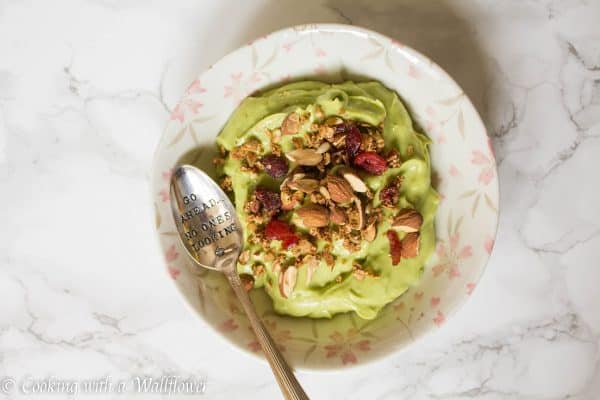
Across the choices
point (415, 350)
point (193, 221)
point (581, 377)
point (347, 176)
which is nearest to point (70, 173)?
point (193, 221)

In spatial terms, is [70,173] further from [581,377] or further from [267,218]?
[581,377]

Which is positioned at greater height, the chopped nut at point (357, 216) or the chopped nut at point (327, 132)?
the chopped nut at point (327, 132)

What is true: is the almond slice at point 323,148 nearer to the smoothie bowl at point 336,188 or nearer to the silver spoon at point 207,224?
the smoothie bowl at point 336,188

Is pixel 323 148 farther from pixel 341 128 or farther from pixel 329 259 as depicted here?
pixel 329 259

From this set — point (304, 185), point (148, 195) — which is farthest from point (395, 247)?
point (148, 195)

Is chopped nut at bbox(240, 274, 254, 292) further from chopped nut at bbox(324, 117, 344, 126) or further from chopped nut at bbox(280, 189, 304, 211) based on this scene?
chopped nut at bbox(324, 117, 344, 126)

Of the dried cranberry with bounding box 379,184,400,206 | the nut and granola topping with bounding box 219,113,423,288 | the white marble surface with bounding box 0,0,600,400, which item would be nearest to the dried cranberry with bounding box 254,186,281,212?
the nut and granola topping with bounding box 219,113,423,288

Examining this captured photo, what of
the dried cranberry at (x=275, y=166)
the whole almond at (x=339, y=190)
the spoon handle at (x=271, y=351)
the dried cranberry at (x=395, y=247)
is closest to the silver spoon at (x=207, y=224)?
the spoon handle at (x=271, y=351)
